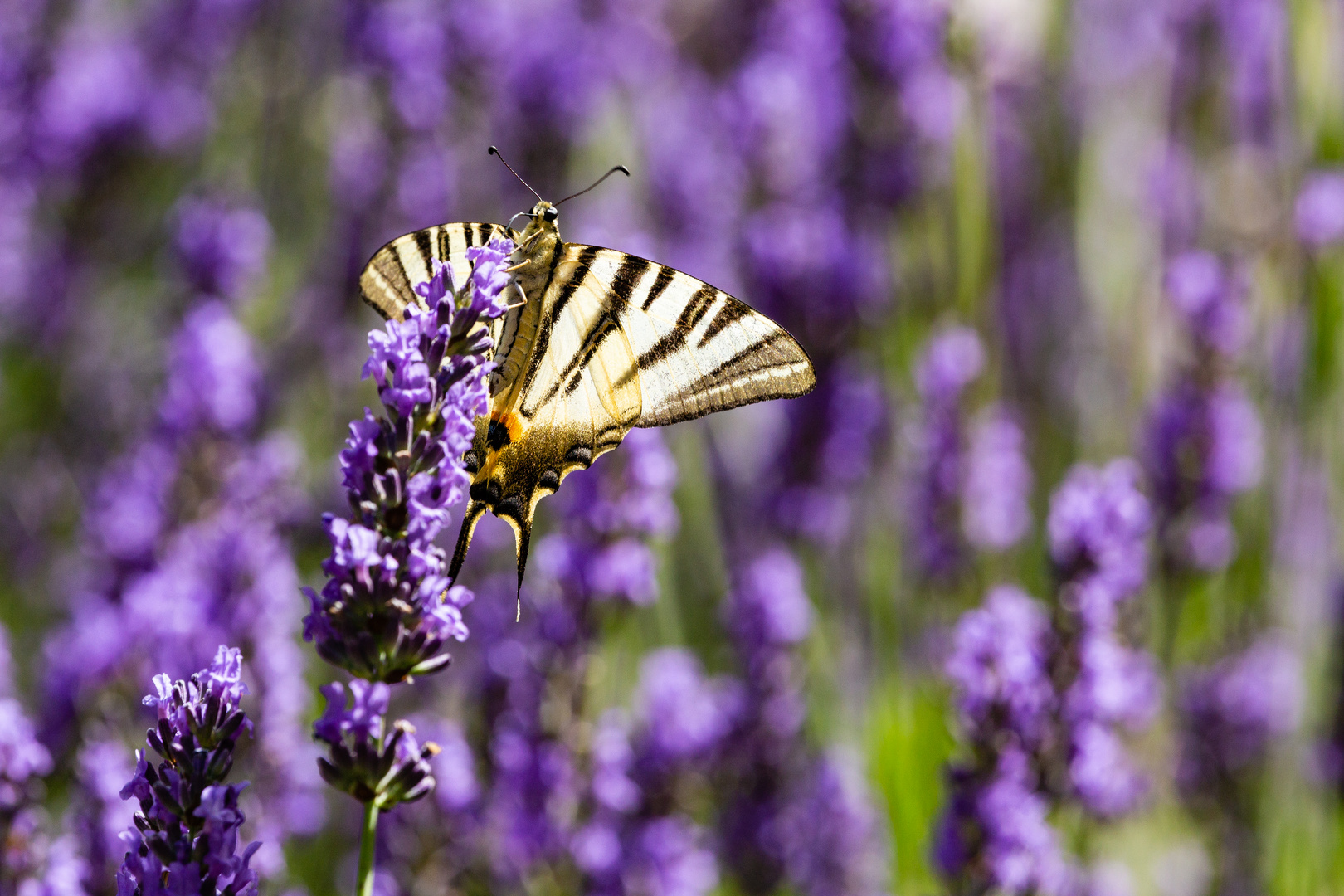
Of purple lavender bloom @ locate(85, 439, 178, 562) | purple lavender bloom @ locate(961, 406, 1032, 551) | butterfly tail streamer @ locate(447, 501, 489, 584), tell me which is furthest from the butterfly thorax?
purple lavender bloom @ locate(961, 406, 1032, 551)

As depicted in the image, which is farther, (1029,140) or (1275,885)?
(1029,140)

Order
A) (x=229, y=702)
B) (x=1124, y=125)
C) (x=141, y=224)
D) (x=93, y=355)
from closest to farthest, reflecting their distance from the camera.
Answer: (x=229, y=702)
(x=93, y=355)
(x=141, y=224)
(x=1124, y=125)

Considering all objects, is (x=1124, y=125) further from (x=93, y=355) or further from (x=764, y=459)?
(x=93, y=355)

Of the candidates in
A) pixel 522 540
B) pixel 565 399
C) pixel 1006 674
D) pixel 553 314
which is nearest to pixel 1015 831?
pixel 1006 674

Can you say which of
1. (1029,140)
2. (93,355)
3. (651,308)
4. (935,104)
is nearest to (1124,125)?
(1029,140)

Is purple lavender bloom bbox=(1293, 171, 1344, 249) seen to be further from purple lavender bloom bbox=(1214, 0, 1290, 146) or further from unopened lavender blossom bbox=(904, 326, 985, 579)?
purple lavender bloom bbox=(1214, 0, 1290, 146)

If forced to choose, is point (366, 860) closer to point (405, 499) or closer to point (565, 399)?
point (405, 499)

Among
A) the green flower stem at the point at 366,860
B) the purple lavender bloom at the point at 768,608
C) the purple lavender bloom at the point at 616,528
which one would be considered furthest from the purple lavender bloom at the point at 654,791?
the green flower stem at the point at 366,860
